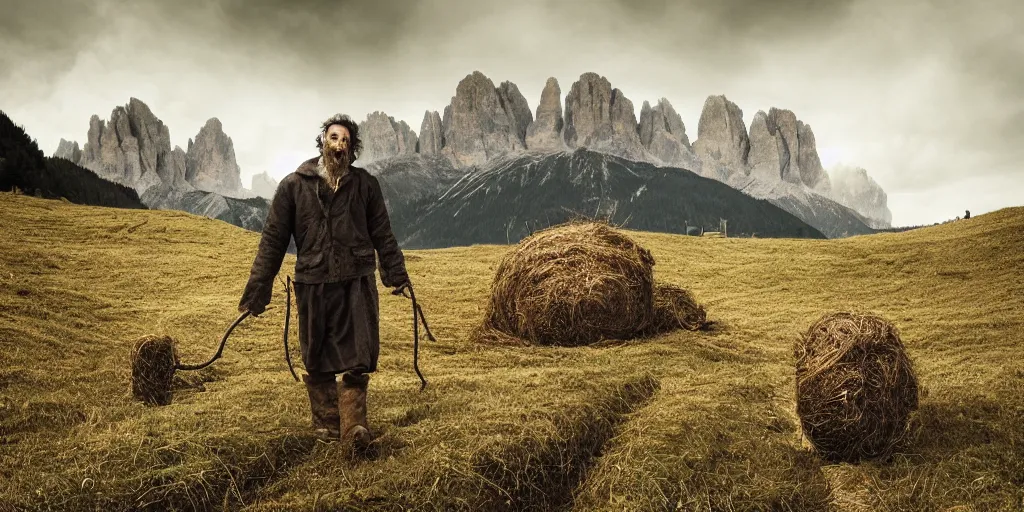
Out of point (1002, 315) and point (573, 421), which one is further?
point (1002, 315)

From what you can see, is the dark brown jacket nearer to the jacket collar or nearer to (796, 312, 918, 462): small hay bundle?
the jacket collar

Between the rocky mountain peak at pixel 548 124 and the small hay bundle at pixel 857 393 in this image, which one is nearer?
the small hay bundle at pixel 857 393

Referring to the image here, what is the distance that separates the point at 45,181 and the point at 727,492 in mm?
45712

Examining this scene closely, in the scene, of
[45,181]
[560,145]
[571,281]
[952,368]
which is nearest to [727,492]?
[952,368]

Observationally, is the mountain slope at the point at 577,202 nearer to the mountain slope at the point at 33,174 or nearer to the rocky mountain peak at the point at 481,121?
the rocky mountain peak at the point at 481,121

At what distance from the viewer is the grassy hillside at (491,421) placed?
409 cm

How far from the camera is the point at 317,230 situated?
16.5 ft

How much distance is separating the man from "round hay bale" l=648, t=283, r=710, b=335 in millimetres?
6464

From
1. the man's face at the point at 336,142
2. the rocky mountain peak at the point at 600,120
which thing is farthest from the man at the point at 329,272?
the rocky mountain peak at the point at 600,120

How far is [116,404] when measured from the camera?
5.91m

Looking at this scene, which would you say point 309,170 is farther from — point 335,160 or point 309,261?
point 309,261

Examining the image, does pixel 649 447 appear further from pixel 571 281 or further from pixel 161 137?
pixel 161 137

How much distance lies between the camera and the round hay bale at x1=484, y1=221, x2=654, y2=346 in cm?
970

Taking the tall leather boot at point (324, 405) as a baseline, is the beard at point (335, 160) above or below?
above
